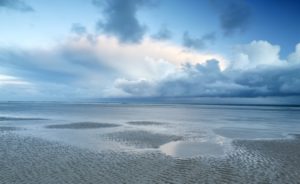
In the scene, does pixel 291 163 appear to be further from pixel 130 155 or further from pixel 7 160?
pixel 7 160

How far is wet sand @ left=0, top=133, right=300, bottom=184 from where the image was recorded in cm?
1519

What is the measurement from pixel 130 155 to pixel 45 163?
23.3ft

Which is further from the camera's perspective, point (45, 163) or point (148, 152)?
point (148, 152)

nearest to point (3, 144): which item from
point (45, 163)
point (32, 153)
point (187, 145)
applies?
point (32, 153)

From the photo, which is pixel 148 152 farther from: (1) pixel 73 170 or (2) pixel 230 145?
(2) pixel 230 145

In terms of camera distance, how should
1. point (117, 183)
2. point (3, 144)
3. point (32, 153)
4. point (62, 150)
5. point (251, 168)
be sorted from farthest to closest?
point (3, 144)
point (62, 150)
point (32, 153)
point (251, 168)
point (117, 183)

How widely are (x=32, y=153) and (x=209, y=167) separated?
15.7 meters

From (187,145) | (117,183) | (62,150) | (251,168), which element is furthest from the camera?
(187,145)

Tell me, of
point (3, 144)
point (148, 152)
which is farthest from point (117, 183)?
point (3, 144)

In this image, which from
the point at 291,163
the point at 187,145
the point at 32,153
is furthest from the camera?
the point at 187,145

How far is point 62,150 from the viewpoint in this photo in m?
22.8

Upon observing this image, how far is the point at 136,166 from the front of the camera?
17859 millimetres

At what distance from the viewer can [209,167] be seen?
708 inches

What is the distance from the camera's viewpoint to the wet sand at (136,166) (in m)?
15.2
